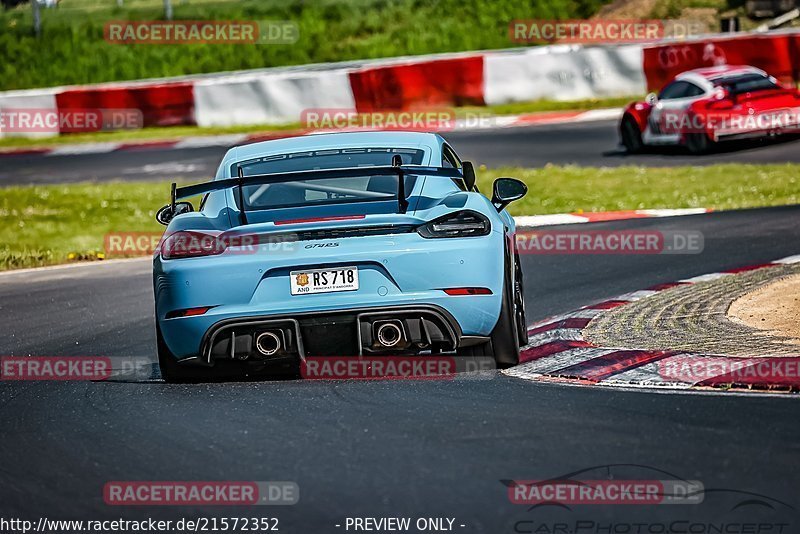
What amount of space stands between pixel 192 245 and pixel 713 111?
46.9ft

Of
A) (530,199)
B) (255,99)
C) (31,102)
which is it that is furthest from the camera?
(31,102)

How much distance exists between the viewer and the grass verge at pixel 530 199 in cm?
1586

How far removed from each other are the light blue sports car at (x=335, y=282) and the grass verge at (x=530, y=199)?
815 centimetres

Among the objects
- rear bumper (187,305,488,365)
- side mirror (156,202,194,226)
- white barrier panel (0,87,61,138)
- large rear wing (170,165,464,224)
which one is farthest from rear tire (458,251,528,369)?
white barrier panel (0,87,61,138)

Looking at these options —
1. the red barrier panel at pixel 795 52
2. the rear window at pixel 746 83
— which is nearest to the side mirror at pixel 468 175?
the rear window at pixel 746 83

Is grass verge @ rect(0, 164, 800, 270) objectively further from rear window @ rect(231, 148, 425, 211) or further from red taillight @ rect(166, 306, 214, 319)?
red taillight @ rect(166, 306, 214, 319)

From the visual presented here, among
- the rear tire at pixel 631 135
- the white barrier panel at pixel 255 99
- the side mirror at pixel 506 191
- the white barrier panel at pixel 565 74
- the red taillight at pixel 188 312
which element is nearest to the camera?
the red taillight at pixel 188 312

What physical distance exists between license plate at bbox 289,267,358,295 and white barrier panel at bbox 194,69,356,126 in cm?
2172

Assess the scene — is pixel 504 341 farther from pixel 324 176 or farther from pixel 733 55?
pixel 733 55

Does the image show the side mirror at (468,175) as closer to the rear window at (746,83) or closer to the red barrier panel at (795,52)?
the rear window at (746,83)

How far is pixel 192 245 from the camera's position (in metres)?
7.01

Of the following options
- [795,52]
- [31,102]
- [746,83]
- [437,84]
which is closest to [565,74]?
[437,84]

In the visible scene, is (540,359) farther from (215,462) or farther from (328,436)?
(215,462)

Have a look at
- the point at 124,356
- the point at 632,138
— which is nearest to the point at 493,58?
the point at 632,138
